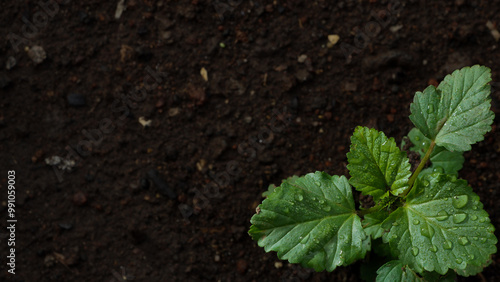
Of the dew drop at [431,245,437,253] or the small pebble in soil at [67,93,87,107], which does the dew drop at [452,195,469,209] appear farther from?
the small pebble in soil at [67,93,87,107]

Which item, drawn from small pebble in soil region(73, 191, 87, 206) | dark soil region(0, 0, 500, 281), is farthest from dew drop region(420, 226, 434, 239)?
small pebble in soil region(73, 191, 87, 206)

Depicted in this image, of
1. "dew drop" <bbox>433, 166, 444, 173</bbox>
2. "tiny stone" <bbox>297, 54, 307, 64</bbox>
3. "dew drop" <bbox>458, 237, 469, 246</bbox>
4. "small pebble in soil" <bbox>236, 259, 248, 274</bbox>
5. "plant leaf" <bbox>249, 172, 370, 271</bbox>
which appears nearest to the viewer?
"dew drop" <bbox>458, 237, 469, 246</bbox>

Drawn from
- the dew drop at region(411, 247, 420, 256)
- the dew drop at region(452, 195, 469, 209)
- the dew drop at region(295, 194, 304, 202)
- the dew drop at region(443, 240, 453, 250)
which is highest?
the dew drop at region(452, 195, 469, 209)

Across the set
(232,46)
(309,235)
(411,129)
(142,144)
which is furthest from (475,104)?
(142,144)

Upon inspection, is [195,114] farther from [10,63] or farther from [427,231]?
[427,231]

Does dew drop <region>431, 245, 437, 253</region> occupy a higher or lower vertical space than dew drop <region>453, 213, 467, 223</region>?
lower

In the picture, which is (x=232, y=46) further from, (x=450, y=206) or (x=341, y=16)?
(x=450, y=206)

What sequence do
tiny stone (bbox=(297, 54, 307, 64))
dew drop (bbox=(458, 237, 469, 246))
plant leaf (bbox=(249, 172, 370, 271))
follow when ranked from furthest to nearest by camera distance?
tiny stone (bbox=(297, 54, 307, 64)), plant leaf (bbox=(249, 172, 370, 271)), dew drop (bbox=(458, 237, 469, 246))
